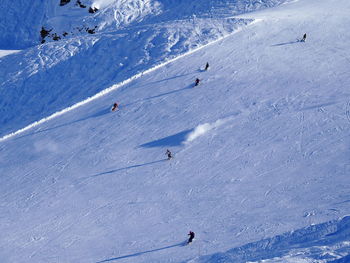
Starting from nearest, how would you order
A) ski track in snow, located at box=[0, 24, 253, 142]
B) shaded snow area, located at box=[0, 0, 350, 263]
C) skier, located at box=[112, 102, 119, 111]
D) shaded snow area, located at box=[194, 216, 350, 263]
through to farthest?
shaded snow area, located at box=[194, 216, 350, 263] → shaded snow area, located at box=[0, 0, 350, 263] → skier, located at box=[112, 102, 119, 111] → ski track in snow, located at box=[0, 24, 253, 142]

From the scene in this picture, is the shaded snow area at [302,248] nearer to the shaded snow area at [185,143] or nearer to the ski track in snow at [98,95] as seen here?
the shaded snow area at [185,143]

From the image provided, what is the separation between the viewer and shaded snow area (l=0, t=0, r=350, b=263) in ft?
58.1

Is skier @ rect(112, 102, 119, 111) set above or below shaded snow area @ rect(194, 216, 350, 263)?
above

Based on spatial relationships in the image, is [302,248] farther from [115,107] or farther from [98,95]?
[98,95]

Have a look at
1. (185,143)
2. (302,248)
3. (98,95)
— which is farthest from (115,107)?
(302,248)

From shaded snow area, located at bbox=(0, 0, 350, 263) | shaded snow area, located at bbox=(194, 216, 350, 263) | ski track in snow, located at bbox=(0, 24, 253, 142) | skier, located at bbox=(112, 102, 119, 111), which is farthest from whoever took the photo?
ski track in snow, located at bbox=(0, 24, 253, 142)

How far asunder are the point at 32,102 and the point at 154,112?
11.5m

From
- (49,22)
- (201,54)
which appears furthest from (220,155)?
(49,22)

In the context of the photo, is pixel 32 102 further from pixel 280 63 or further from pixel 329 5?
pixel 329 5

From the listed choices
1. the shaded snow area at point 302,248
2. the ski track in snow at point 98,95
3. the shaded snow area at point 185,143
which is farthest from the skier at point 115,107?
the shaded snow area at point 302,248

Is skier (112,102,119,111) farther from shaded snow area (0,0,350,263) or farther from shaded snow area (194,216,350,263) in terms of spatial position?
shaded snow area (194,216,350,263)

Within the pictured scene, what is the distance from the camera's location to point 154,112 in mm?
25969

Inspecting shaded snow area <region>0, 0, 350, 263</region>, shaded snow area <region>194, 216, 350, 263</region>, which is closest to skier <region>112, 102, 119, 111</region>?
shaded snow area <region>0, 0, 350, 263</region>

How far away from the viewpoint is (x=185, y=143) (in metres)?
22.9
